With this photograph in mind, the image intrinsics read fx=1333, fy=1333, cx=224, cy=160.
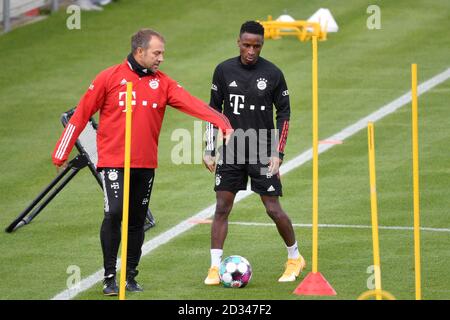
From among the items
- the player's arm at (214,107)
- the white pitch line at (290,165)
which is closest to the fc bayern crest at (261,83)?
the player's arm at (214,107)

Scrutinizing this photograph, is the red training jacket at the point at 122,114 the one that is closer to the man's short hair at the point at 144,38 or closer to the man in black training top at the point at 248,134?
the man's short hair at the point at 144,38

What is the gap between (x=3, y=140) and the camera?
2059 cm

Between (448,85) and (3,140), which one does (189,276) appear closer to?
(3,140)

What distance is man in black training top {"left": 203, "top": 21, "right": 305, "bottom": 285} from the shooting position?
42.7ft

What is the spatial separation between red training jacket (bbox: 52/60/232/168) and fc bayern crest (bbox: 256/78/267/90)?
67 cm

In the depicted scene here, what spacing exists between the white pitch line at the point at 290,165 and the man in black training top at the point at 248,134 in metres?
1.26

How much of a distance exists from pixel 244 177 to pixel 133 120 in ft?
4.85

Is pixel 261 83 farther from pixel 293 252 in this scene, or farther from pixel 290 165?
pixel 290 165

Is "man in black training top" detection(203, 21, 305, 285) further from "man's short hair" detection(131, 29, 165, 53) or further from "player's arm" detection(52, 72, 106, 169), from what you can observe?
"player's arm" detection(52, 72, 106, 169)

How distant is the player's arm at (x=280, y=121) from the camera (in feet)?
42.7

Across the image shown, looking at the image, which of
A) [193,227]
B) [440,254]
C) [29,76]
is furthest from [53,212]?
[29,76]

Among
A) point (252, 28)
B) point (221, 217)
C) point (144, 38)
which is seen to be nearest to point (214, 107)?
point (252, 28)

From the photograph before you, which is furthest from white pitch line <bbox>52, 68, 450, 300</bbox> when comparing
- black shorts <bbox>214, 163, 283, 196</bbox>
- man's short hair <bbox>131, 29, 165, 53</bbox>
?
man's short hair <bbox>131, 29, 165, 53</bbox>

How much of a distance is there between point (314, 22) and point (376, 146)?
6.63 metres
